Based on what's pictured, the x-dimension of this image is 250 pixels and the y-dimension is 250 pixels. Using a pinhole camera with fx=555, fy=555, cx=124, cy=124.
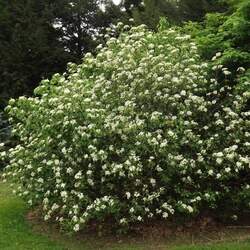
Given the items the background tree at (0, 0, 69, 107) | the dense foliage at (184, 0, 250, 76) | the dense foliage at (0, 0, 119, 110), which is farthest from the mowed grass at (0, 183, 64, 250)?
the background tree at (0, 0, 69, 107)

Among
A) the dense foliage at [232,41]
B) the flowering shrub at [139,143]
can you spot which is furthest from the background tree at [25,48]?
the flowering shrub at [139,143]

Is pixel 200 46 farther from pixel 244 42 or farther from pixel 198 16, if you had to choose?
pixel 198 16

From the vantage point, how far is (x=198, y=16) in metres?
19.8

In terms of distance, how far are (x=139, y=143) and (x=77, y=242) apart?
1.83m

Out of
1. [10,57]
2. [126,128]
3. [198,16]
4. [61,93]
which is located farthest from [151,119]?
[10,57]

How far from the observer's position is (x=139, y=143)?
833 centimetres

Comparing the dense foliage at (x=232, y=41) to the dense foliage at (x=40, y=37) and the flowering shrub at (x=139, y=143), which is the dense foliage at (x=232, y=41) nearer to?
the flowering shrub at (x=139, y=143)

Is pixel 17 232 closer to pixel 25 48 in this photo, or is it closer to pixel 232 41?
pixel 232 41

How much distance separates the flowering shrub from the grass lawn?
0.37 metres

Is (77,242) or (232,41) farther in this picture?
(232,41)

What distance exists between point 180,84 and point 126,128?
129 cm

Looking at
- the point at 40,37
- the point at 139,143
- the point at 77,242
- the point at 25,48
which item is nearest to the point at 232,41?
the point at 139,143

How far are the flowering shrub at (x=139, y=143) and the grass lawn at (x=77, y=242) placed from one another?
37cm

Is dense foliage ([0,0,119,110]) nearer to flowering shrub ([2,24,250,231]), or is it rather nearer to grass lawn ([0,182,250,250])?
grass lawn ([0,182,250,250])
